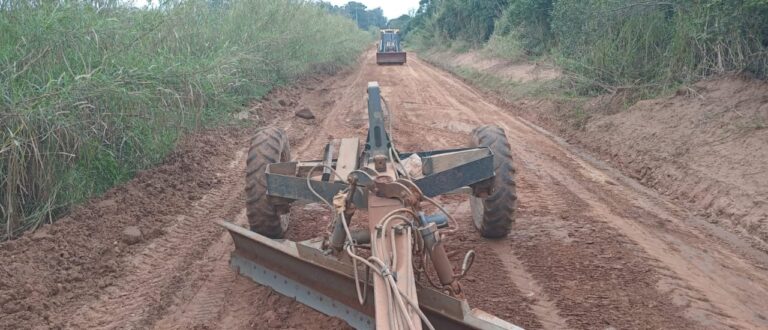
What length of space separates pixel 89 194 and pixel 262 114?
599 centimetres

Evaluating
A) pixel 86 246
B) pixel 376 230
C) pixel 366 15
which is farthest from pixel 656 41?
pixel 366 15

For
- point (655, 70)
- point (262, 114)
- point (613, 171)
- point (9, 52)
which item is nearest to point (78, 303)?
point (9, 52)

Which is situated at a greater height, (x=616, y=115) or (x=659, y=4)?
(x=659, y=4)

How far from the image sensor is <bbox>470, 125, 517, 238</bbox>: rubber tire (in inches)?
194

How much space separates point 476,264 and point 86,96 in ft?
13.0

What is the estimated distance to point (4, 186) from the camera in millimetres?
5152

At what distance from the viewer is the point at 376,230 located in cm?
308

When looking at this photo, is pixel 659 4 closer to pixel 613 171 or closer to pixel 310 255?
pixel 613 171

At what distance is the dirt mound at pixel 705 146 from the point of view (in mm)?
6211

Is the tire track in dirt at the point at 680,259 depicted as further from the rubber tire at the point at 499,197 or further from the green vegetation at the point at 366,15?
the green vegetation at the point at 366,15

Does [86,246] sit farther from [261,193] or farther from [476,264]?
[476,264]

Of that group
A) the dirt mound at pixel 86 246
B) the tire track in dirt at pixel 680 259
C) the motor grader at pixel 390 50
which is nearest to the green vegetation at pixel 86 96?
the dirt mound at pixel 86 246

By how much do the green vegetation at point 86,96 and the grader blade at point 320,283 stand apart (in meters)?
2.15

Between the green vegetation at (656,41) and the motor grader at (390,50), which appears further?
the motor grader at (390,50)
